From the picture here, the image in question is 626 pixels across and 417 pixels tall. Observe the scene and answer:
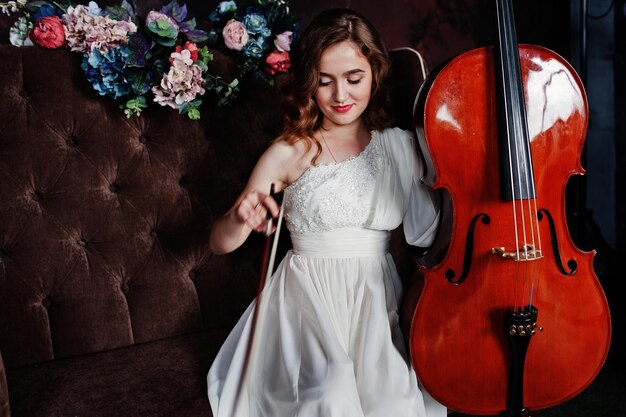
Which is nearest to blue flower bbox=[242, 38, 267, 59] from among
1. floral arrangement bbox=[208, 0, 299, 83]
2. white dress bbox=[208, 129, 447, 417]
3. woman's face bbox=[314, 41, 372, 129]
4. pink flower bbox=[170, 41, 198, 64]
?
floral arrangement bbox=[208, 0, 299, 83]

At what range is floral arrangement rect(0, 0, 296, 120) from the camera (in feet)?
4.65

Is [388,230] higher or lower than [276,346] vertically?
higher

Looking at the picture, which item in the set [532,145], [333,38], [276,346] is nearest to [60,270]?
[276,346]

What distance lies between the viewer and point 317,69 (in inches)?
50.9

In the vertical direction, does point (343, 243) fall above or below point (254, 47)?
below

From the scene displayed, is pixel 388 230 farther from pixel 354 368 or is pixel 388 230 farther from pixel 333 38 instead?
pixel 333 38

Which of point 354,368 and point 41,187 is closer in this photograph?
point 354,368

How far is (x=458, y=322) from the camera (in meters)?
1.08

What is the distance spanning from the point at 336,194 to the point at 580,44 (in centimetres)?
121

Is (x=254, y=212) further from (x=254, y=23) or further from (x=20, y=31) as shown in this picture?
(x=20, y=31)

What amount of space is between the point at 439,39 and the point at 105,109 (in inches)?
51.0

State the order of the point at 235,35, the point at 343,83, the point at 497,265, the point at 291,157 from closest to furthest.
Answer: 1. the point at 497,265
2. the point at 343,83
3. the point at 291,157
4. the point at 235,35

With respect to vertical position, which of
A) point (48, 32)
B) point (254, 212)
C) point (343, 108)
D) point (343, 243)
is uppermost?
point (48, 32)

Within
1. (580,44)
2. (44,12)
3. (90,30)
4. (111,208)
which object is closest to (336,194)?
(111,208)
